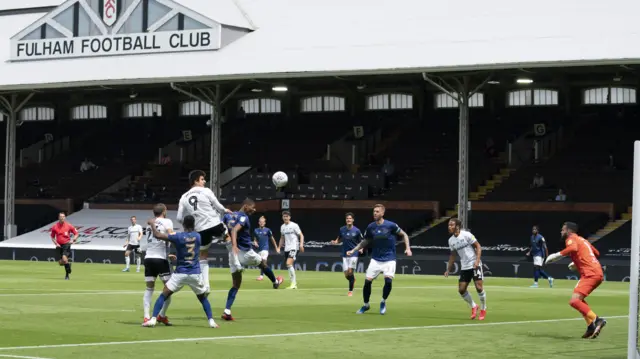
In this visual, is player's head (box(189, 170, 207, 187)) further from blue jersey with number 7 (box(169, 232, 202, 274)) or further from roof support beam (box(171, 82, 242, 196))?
roof support beam (box(171, 82, 242, 196))

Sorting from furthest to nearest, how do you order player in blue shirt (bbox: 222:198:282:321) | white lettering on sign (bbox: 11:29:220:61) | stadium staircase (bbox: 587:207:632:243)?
white lettering on sign (bbox: 11:29:220:61)
stadium staircase (bbox: 587:207:632:243)
player in blue shirt (bbox: 222:198:282:321)

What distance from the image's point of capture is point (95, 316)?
2153 centimetres

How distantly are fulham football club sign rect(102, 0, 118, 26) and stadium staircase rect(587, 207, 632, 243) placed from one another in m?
24.8

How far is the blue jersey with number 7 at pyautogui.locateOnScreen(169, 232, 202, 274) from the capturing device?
1850cm

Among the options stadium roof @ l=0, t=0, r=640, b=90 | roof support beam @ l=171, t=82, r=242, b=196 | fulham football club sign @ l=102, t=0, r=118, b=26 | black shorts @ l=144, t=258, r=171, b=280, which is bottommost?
black shorts @ l=144, t=258, r=171, b=280

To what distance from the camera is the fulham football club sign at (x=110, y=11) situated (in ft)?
187

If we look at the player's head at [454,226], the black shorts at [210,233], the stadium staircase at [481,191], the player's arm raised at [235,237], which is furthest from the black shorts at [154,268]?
the stadium staircase at [481,191]

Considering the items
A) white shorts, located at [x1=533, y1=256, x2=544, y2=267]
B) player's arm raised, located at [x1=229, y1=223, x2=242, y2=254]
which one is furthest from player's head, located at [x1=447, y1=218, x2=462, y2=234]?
white shorts, located at [x1=533, y1=256, x2=544, y2=267]

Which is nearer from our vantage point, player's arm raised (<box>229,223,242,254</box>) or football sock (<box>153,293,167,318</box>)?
football sock (<box>153,293,167,318</box>)

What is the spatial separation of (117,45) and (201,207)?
39020 mm

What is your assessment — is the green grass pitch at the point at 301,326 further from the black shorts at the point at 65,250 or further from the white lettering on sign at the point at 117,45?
the white lettering on sign at the point at 117,45

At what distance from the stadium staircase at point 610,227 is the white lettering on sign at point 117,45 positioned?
19040 mm

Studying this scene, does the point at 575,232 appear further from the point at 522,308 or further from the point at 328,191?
the point at 328,191

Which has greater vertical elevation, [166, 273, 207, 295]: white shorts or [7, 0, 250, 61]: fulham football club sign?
[7, 0, 250, 61]: fulham football club sign
